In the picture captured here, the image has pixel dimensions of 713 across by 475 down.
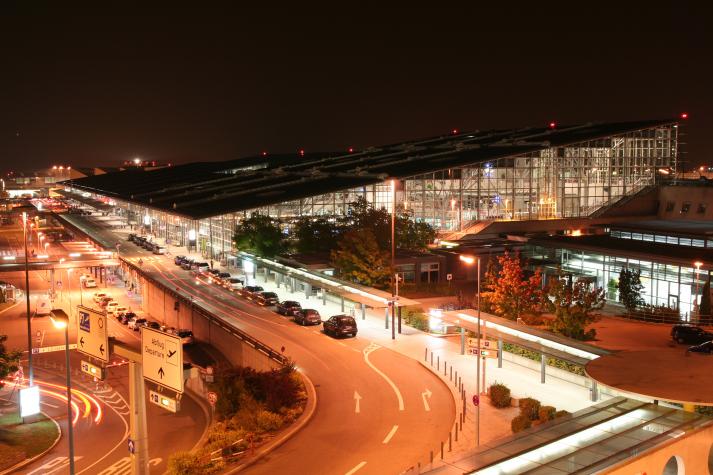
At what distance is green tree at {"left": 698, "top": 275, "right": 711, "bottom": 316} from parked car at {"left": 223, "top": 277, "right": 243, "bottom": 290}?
32.7 metres

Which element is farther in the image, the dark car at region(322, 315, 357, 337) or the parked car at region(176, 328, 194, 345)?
the parked car at region(176, 328, 194, 345)

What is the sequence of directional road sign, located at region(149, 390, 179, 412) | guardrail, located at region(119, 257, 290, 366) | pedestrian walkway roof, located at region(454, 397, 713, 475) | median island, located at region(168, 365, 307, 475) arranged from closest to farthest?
directional road sign, located at region(149, 390, 179, 412)
pedestrian walkway roof, located at region(454, 397, 713, 475)
median island, located at region(168, 365, 307, 475)
guardrail, located at region(119, 257, 290, 366)

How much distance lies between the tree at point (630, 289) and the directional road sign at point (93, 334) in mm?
36406

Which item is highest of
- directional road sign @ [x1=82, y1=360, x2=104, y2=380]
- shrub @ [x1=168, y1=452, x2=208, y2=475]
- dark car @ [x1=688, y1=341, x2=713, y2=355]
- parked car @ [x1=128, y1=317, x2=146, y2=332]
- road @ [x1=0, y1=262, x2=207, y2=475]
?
directional road sign @ [x1=82, y1=360, x2=104, y2=380]

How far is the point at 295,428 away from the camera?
84.2 ft

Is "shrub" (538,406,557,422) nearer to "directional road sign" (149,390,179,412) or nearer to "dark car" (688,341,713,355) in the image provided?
"dark car" (688,341,713,355)

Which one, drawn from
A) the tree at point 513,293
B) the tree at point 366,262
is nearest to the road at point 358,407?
the tree at point 513,293

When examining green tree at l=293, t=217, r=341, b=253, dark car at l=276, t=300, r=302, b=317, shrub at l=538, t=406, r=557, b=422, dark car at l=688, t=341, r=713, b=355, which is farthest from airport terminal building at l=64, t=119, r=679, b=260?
shrub at l=538, t=406, r=557, b=422

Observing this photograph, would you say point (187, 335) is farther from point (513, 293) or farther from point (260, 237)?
point (513, 293)

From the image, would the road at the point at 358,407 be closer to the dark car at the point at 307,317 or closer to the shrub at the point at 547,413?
the dark car at the point at 307,317

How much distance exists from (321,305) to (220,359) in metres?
9.57

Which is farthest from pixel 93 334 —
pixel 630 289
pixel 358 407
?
pixel 630 289

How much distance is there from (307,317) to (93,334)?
2603cm

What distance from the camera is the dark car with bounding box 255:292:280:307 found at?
49594mm
